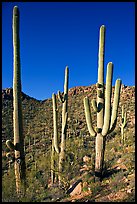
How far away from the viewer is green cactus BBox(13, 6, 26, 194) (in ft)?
28.7

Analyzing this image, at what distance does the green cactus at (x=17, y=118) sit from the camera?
875 centimetres

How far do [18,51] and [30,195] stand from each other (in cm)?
448

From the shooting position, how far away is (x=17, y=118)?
8.98 meters

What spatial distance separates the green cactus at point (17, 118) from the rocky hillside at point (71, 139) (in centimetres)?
79

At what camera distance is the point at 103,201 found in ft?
28.4

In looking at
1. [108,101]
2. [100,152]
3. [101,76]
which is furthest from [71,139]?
[108,101]

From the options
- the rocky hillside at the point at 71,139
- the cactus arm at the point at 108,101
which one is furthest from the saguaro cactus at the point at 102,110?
the rocky hillside at the point at 71,139

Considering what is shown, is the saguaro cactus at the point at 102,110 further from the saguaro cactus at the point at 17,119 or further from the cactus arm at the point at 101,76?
the saguaro cactus at the point at 17,119

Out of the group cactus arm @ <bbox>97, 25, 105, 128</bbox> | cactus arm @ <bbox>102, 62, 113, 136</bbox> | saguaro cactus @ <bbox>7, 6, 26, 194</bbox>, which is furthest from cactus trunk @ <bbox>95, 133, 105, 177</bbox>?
saguaro cactus @ <bbox>7, 6, 26, 194</bbox>

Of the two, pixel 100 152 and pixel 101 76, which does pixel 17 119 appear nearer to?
pixel 100 152

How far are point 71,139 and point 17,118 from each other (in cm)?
1292

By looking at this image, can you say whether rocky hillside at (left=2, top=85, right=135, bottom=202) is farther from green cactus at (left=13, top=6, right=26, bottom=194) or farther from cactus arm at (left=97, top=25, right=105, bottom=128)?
cactus arm at (left=97, top=25, right=105, bottom=128)

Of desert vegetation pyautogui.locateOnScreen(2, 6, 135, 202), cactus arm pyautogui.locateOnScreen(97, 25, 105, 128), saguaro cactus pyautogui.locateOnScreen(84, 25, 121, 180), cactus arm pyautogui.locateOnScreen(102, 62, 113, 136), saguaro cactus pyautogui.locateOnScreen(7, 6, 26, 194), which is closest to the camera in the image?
saguaro cactus pyautogui.locateOnScreen(7, 6, 26, 194)

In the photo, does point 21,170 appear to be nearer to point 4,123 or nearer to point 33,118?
point 4,123
